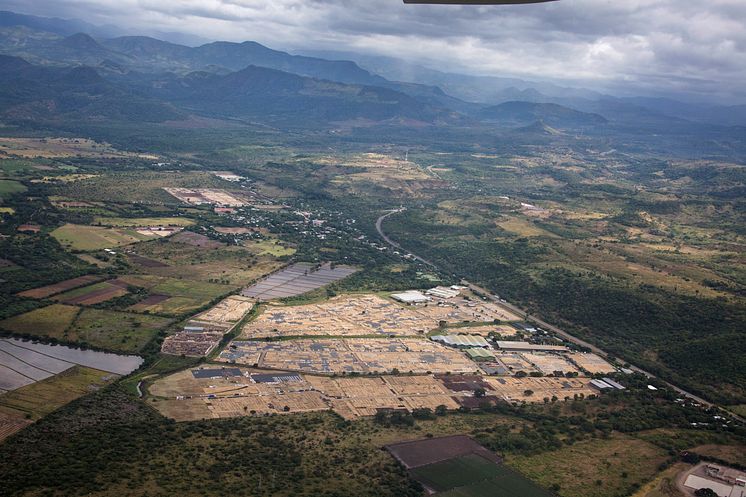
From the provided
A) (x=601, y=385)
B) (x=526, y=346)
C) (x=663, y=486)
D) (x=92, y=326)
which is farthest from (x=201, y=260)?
(x=663, y=486)

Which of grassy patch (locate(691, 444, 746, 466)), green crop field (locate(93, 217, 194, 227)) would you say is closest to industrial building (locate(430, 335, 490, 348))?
grassy patch (locate(691, 444, 746, 466))

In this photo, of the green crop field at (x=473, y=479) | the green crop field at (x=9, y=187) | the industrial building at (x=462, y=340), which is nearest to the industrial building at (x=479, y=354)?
the industrial building at (x=462, y=340)

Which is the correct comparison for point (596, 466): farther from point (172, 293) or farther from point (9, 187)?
point (9, 187)

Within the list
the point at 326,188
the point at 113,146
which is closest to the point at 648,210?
the point at 326,188

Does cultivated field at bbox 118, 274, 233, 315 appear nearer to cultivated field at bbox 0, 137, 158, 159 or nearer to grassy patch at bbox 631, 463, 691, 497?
grassy patch at bbox 631, 463, 691, 497

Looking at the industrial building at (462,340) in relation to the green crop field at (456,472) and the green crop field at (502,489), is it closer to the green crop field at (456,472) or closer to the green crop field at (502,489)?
the green crop field at (456,472)
